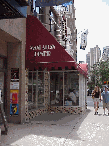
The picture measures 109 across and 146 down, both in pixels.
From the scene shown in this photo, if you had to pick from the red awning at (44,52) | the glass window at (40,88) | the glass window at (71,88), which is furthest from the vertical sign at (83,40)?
the red awning at (44,52)

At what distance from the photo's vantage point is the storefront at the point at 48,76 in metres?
9.89

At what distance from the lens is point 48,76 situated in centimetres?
1556

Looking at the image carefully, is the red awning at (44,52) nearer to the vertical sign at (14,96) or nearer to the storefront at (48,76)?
the storefront at (48,76)

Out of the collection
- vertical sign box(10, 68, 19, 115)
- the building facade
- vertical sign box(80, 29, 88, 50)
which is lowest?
vertical sign box(10, 68, 19, 115)

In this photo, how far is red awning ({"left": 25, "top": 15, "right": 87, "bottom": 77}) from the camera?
984cm

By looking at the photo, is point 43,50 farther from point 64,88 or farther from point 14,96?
point 64,88

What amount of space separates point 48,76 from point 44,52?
18.9ft

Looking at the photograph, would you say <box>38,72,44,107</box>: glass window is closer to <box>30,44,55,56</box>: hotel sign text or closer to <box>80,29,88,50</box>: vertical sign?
<box>30,44,55,56</box>: hotel sign text

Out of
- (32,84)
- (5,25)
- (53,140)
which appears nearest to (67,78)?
(32,84)

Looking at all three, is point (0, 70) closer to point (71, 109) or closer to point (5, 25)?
point (5, 25)

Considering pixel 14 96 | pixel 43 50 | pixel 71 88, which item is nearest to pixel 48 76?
pixel 71 88

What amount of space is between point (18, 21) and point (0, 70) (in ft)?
7.21

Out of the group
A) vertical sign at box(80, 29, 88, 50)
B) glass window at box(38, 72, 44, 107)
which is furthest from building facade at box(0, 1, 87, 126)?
vertical sign at box(80, 29, 88, 50)

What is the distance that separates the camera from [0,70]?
974 cm
